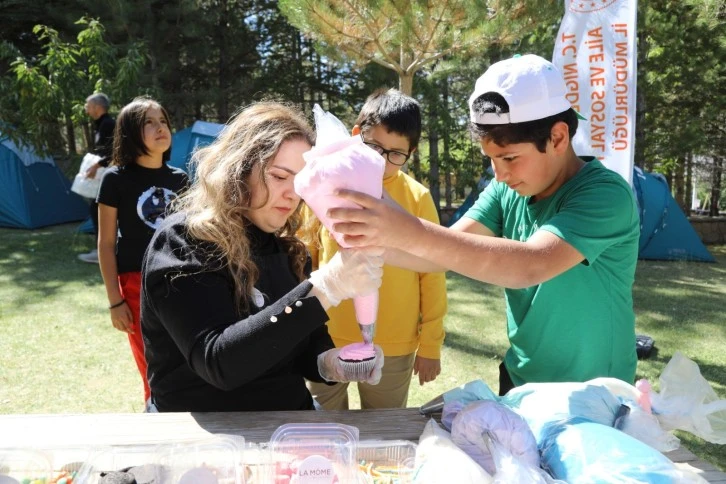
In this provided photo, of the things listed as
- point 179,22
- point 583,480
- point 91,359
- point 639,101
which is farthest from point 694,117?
point 583,480

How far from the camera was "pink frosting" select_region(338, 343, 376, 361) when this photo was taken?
4.48ft

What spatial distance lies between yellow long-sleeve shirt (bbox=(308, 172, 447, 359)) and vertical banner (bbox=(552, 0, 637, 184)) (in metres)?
2.37

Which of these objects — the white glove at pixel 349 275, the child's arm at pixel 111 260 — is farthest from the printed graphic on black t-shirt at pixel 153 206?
the white glove at pixel 349 275

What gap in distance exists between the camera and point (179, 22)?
37.1 ft

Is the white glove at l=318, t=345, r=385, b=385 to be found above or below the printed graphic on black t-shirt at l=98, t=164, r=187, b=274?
below

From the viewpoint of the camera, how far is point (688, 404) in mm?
1277

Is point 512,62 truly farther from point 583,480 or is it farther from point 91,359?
point 91,359

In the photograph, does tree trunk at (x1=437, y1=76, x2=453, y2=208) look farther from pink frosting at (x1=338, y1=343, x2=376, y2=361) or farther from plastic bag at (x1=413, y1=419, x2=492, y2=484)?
plastic bag at (x1=413, y1=419, x2=492, y2=484)

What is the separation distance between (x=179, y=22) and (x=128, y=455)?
455 inches

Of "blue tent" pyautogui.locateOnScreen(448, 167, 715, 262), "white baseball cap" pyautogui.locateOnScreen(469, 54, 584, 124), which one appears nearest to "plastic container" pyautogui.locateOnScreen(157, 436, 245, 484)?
"white baseball cap" pyautogui.locateOnScreen(469, 54, 584, 124)

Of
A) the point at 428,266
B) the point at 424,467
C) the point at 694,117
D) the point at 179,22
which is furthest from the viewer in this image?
the point at 179,22

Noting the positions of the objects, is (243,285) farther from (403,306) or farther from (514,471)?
(403,306)

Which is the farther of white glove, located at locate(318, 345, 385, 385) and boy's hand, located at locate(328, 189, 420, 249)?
white glove, located at locate(318, 345, 385, 385)

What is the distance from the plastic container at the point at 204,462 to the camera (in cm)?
107
